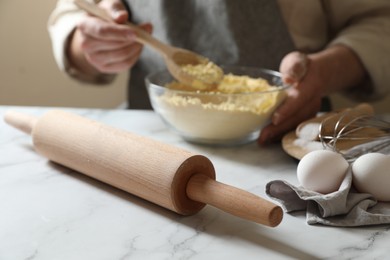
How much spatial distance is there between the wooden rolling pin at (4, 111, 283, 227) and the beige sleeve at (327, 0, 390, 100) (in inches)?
21.3

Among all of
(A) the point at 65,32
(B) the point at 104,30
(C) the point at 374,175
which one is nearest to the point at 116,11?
(B) the point at 104,30

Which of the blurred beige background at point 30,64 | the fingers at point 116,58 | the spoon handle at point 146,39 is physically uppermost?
the spoon handle at point 146,39

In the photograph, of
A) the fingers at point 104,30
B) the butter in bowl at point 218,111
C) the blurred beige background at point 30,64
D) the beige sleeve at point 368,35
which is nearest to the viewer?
the butter in bowl at point 218,111

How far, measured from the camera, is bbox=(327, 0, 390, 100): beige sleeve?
3.31 feet

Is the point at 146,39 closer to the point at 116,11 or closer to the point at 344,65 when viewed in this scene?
the point at 116,11

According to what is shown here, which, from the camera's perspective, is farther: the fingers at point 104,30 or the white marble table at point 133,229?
the fingers at point 104,30

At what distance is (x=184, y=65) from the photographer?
84 centimetres

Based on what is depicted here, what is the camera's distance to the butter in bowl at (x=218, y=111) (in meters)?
0.74

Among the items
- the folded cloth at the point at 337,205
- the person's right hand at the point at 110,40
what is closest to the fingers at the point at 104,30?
the person's right hand at the point at 110,40

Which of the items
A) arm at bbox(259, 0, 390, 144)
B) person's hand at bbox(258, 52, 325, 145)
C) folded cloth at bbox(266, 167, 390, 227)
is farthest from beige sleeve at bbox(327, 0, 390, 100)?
folded cloth at bbox(266, 167, 390, 227)

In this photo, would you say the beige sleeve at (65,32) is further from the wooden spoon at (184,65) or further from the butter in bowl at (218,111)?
the butter in bowl at (218,111)

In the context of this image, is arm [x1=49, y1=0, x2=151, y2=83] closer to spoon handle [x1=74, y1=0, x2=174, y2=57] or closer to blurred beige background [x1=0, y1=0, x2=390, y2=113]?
spoon handle [x1=74, y1=0, x2=174, y2=57]

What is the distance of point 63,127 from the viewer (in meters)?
0.67

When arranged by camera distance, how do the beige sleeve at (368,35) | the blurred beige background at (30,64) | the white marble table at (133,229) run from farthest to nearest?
the blurred beige background at (30,64) → the beige sleeve at (368,35) → the white marble table at (133,229)
